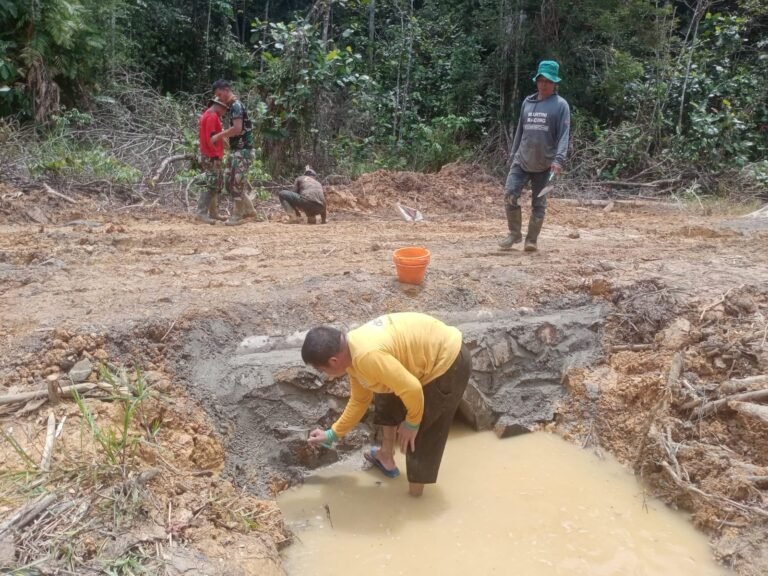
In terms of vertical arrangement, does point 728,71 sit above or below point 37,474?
above

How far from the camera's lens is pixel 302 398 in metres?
3.88

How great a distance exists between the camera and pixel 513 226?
6.04 m

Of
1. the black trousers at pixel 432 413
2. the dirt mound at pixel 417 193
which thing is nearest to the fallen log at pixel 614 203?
the dirt mound at pixel 417 193

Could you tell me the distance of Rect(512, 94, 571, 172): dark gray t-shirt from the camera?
5.36 meters

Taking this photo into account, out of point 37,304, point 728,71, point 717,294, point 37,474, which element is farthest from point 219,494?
point 728,71

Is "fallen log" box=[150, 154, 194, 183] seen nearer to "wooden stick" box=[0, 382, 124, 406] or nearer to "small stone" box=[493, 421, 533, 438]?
"wooden stick" box=[0, 382, 124, 406]

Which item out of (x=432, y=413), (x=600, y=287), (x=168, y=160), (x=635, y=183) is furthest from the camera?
(x=635, y=183)

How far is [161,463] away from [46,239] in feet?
12.0

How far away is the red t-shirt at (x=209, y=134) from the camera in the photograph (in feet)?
22.5

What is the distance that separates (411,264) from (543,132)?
1.85 m

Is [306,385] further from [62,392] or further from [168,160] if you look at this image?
[168,160]

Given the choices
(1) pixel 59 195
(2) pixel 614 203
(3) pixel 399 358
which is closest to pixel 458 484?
(3) pixel 399 358

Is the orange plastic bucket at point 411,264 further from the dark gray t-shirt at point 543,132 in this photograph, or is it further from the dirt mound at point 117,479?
the dirt mound at point 117,479

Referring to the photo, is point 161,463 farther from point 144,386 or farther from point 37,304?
point 37,304
